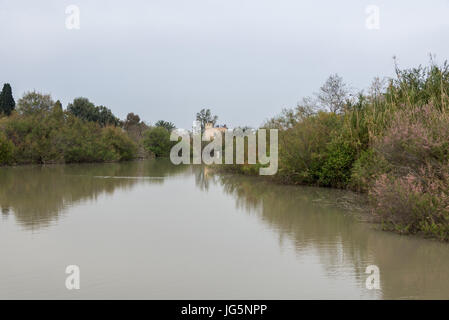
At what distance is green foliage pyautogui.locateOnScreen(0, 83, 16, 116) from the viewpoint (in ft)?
186

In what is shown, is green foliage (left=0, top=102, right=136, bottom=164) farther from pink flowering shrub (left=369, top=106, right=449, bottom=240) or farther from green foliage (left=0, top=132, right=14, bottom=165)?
pink flowering shrub (left=369, top=106, right=449, bottom=240)

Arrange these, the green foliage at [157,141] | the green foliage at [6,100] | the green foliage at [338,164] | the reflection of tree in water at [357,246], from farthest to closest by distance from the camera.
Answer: the green foliage at [157,141]
the green foliage at [6,100]
the green foliage at [338,164]
the reflection of tree in water at [357,246]

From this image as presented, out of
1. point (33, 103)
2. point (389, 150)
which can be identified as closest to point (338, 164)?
point (389, 150)

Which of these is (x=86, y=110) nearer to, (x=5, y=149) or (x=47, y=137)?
(x=47, y=137)

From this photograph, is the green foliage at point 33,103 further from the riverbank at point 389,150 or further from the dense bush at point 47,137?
the riverbank at point 389,150

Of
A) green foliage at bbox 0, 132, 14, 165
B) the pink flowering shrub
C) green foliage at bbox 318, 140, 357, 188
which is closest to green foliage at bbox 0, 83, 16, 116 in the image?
green foliage at bbox 0, 132, 14, 165

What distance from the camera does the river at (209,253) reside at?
226 inches

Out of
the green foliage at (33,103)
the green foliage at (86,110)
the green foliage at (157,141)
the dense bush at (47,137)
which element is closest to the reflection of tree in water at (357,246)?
the dense bush at (47,137)

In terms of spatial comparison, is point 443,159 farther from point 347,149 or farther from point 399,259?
point 347,149

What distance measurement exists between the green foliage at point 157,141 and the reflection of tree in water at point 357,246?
5157cm

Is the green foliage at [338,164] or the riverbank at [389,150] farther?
the green foliage at [338,164]

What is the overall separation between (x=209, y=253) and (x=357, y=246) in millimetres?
2681

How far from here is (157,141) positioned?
65875 mm
